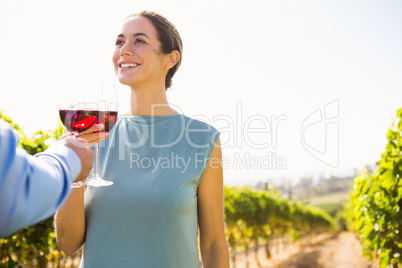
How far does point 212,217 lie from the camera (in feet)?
5.69

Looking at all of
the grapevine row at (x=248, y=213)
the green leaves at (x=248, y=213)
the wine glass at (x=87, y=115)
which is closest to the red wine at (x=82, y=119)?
the wine glass at (x=87, y=115)

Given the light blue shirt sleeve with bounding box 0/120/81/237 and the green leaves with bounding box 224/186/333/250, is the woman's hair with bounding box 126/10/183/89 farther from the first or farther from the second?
the green leaves with bounding box 224/186/333/250

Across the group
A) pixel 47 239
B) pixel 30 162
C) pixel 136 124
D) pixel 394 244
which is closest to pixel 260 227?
pixel 394 244

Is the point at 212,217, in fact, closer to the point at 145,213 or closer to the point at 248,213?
the point at 145,213

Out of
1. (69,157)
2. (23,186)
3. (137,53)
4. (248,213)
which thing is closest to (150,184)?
(137,53)

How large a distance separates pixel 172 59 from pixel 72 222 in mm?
962

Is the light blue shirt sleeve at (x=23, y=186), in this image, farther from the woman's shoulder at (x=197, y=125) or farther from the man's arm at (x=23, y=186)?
the woman's shoulder at (x=197, y=125)

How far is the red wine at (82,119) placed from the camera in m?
1.33

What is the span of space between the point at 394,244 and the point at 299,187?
410 feet

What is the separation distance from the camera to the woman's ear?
6.40 feet

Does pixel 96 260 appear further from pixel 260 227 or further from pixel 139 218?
pixel 260 227

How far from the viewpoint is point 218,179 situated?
176 cm

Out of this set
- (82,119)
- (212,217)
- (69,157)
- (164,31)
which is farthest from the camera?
(164,31)

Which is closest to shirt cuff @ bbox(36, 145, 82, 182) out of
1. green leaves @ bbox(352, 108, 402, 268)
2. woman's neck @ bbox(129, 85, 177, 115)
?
woman's neck @ bbox(129, 85, 177, 115)
